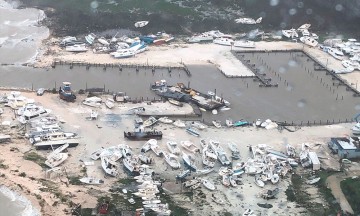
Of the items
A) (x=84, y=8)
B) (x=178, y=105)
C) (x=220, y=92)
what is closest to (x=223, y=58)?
(x=220, y=92)

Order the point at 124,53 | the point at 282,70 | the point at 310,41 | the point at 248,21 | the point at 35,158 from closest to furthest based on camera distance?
1. the point at 35,158
2. the point at 282,70
3. the point at 124,53
4. the point at 310,41
5. the point at 248,21

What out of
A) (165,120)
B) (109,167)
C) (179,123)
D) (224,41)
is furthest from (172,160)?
(224,41)

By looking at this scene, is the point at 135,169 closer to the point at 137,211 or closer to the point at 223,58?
the point at 137,211

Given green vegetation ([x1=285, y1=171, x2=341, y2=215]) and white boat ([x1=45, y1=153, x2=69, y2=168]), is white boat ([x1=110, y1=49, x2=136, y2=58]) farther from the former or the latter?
green vegetation ([x1=285, y1=171, x2=341, y2=215])

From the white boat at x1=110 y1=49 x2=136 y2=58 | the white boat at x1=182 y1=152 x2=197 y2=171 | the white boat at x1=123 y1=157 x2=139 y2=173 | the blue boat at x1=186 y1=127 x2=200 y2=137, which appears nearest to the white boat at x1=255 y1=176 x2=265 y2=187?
the white boat at x1=182 y1=152 x2=197 y2=171

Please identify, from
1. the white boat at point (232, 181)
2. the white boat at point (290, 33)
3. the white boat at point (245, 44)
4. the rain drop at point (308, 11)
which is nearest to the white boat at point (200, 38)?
the white boat at point (245, 44)

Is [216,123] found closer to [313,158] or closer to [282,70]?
[313,158]
